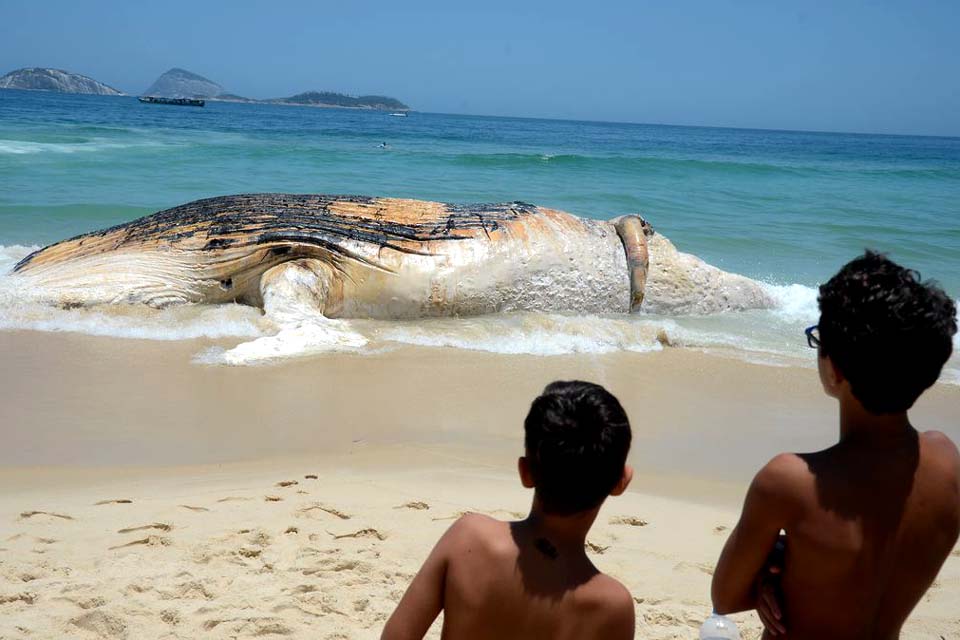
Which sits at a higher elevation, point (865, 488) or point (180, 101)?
point (180, 101)

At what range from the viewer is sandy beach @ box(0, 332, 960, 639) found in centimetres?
319

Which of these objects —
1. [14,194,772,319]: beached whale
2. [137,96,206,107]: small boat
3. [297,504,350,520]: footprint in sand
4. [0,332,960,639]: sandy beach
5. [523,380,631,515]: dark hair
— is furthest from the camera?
[137,96,206,107]: small boat

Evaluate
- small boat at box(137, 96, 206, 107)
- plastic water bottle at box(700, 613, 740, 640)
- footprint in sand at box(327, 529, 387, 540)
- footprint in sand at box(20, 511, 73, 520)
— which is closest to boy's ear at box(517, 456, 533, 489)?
plastic water bottle at box(700, 613, 740, 640)

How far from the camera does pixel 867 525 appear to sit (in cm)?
192

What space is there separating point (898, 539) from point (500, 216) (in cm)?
647

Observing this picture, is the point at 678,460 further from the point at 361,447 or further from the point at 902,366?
the point at 902,366

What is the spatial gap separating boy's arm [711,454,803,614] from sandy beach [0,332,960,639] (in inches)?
44.2

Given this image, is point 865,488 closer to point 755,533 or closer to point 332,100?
point 755,533

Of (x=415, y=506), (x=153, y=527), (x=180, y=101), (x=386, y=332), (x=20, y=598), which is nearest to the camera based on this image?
(x=20, y=598)

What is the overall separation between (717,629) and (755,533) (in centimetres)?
96

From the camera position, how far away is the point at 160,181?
1922cm

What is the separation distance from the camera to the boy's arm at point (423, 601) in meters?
1.87

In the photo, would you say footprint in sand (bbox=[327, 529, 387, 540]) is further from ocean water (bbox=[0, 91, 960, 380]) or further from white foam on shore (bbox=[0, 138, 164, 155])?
white foam on shore (bbox=[0, 138, 164, 155])

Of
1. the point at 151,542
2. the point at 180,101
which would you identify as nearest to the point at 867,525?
the point at 151,542
